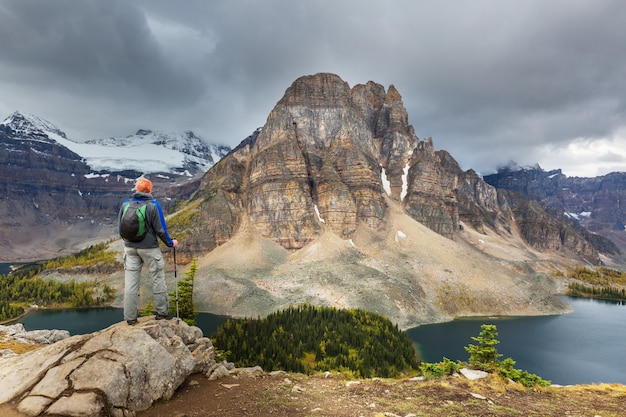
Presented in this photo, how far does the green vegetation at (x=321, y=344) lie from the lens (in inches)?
1895

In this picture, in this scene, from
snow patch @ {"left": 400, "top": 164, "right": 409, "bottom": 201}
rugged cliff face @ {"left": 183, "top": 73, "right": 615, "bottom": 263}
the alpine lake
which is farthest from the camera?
snow patch @ {"left": 400, "top": 164, "right": 409, "bottom": 201}

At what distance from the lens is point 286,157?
13138 centimetres

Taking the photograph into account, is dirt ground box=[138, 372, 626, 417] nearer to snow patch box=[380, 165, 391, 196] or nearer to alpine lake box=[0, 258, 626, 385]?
alpine lake box=[0, 258, 626, 385]

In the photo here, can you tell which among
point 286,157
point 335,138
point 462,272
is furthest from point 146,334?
point 335,138

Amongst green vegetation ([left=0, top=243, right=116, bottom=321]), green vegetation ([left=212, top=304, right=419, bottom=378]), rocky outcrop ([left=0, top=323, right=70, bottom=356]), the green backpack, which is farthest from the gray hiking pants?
green vegetation ([left=0, top=243, right=116, bottom=321])

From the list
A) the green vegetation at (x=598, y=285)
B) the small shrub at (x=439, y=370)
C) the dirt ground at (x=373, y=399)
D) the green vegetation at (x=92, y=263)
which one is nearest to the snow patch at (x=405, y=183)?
the green vegetation at (x=598, y=285)

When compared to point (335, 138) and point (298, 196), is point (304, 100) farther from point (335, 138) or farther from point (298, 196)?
point (298, 196)

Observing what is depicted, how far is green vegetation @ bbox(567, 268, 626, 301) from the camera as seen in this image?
143m

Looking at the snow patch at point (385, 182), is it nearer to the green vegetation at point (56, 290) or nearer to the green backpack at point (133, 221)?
the green vegetation at point (56, 290)

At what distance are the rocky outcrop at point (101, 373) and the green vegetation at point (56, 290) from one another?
102688 millimetres

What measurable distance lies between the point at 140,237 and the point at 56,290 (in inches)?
4718

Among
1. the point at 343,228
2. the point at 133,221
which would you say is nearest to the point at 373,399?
the point at 133,221

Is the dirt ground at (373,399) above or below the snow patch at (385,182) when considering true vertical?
below

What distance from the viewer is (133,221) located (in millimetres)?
11578
